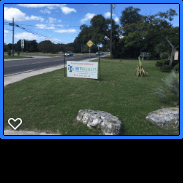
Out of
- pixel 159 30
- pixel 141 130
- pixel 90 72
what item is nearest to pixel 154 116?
pixel 141 130

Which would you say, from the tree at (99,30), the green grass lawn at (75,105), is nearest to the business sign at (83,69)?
the green grass lawn at (75,105)

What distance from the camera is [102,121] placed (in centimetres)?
394

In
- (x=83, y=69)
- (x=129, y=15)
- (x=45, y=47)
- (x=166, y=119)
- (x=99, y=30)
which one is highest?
(x=45, y=47)

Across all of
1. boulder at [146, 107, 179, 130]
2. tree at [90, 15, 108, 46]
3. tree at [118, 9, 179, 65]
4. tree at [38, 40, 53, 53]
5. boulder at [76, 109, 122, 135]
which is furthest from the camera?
tree at [38, 40, 53, 53]

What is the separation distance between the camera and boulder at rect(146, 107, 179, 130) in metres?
4.13

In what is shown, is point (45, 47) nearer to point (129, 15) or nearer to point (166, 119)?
point (129, 15)

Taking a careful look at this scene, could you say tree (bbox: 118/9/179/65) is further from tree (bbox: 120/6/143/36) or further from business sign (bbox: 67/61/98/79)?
business sign (bbox: 67/61/98/79)

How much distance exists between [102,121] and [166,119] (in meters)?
1.51

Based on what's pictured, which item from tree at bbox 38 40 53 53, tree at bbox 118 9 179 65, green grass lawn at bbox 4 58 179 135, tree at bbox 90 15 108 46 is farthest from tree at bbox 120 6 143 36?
tree at bbox 38 40 53 53

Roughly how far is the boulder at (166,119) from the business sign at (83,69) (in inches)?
205

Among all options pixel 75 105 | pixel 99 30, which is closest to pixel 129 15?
pixel 75 105

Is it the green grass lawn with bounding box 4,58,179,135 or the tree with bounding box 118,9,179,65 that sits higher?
the tree with bounding box 118,9,179,65

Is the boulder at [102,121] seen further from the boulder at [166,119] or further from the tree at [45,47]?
the tree at [45,47]

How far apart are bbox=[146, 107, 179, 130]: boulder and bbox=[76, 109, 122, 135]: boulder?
0.95 meters
